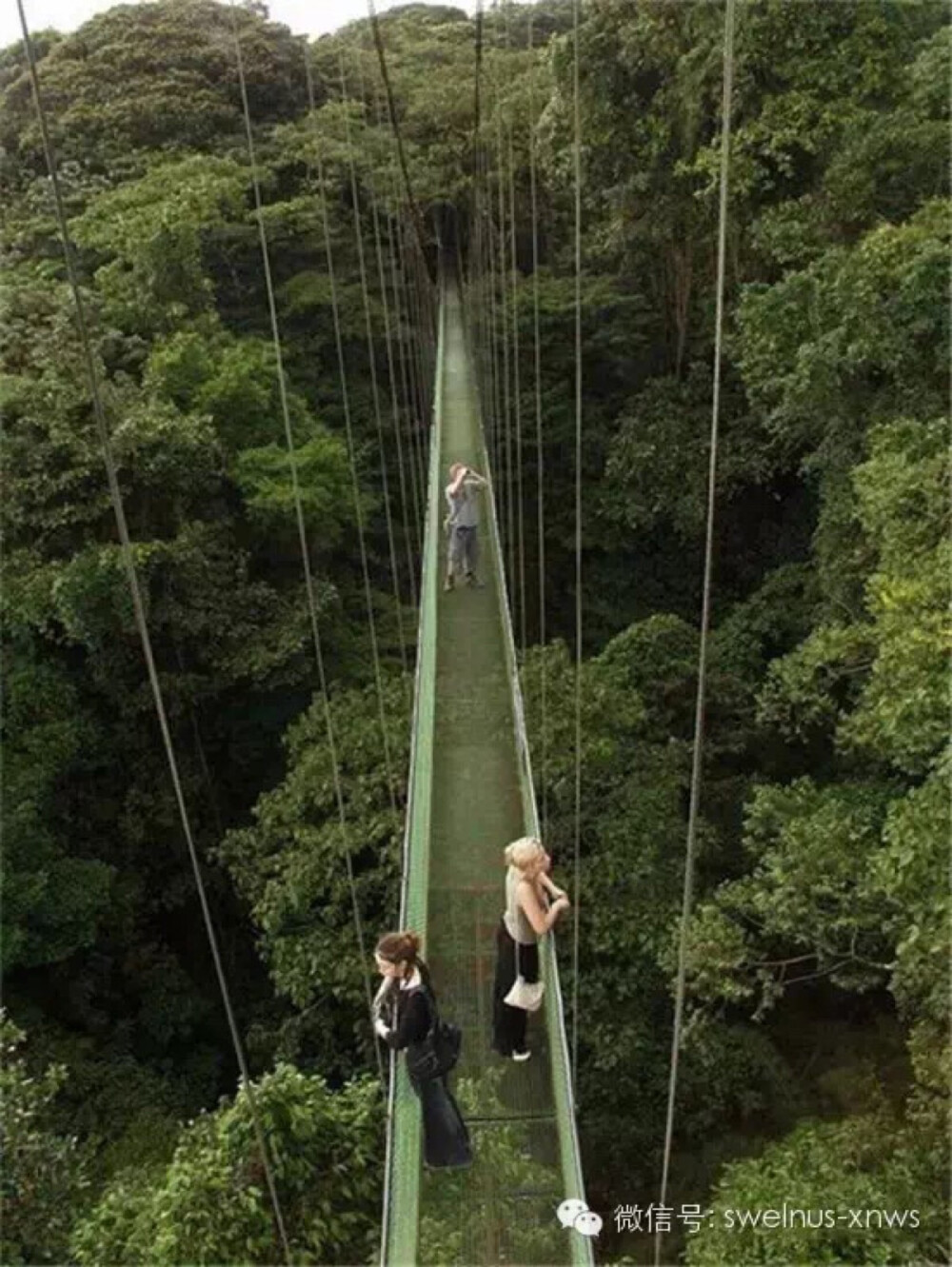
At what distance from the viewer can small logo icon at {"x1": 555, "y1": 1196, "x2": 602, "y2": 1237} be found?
2.51m

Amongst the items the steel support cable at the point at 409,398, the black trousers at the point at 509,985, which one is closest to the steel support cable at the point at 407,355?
the steel support cable at the point at 409,398

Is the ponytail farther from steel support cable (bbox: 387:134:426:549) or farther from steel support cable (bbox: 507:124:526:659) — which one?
steel support cable (bbox: 387:134:426:549)

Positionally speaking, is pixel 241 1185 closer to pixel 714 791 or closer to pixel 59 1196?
pixel 59 1196

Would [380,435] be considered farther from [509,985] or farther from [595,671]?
[509,985]

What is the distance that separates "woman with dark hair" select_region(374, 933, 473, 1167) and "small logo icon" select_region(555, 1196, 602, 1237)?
0.90 feet

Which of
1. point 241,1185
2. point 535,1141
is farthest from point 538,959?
point 241,1185

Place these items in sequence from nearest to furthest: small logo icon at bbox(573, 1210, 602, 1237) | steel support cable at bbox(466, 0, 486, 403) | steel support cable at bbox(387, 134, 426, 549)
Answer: small logo icon at bbox(573, 1210, 602, 1237) < steel support cable at bbox(387, 134, 426, 549) < steel support cable at bbox(466, 0, 486, 403)

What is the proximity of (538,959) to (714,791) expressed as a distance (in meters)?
3.67

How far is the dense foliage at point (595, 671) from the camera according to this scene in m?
3.71

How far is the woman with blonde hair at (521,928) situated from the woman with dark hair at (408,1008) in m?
0.27

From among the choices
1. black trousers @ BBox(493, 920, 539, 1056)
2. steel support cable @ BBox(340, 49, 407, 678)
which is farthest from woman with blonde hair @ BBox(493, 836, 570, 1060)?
steel support cable @ BBox(340, 49, 407, 678)

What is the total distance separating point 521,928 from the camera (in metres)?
2.82

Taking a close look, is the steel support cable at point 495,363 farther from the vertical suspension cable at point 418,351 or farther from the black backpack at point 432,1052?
the black backpack at point 432,1052

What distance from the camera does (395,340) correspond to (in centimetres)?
1227
